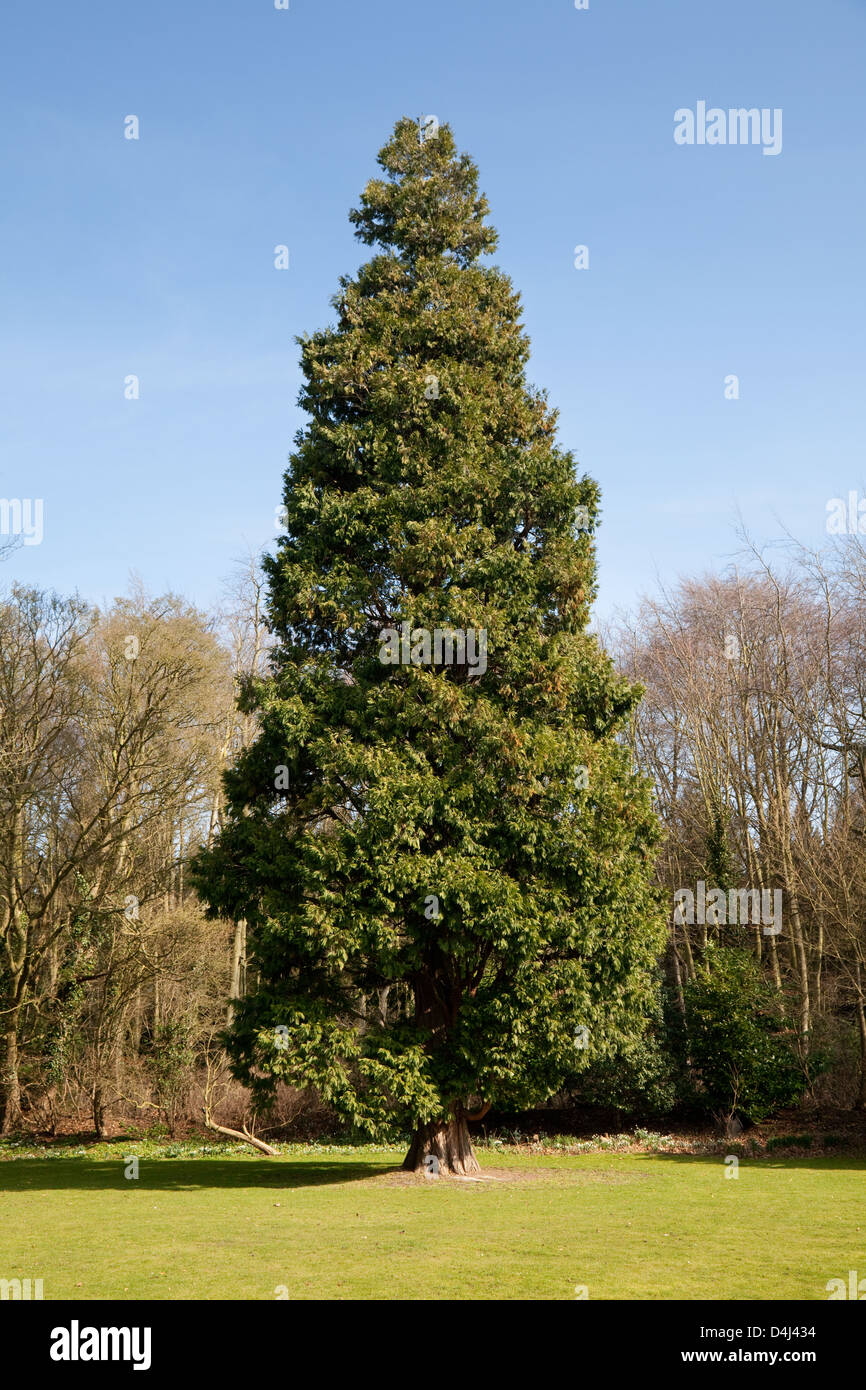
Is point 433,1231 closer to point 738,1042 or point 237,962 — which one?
point 738,1042

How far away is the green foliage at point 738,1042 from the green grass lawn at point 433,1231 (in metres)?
4.78

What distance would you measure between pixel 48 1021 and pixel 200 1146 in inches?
180

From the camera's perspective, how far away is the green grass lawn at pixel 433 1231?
768cm

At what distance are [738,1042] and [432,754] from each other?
12.7m

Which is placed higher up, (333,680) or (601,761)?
(333,680)

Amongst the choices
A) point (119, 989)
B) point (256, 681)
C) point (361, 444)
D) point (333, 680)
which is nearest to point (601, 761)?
point (333, 680)

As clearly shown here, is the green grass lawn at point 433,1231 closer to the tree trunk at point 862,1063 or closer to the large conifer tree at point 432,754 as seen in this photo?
the large conifer tree at point 432,754

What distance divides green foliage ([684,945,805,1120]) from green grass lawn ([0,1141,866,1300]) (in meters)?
4.78

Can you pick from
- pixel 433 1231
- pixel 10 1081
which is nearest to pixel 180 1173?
pixel 10 1081

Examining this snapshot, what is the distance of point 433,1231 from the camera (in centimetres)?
1030

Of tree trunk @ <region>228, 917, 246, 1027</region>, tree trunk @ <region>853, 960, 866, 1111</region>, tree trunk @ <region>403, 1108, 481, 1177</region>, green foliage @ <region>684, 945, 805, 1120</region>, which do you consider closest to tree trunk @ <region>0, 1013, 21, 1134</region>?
tree trunk @ <region>228, 917, 246, 1027</region>

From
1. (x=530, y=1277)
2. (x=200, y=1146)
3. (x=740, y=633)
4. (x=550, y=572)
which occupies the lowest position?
(x=200, y=1146)
